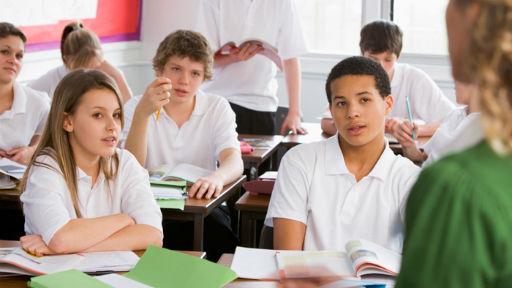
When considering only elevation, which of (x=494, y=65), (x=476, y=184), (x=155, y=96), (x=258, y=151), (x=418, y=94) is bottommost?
(x=258, y=151)

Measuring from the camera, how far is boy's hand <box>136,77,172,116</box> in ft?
10.4

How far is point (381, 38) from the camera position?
433 cm

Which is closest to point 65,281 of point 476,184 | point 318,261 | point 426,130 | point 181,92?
point 318,261

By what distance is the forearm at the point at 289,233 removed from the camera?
94.0 inches

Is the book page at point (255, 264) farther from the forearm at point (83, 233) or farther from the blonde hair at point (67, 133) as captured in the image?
the blonde hair at point (67, 133)

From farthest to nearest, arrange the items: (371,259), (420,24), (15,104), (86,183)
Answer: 1. (420,24)
2. (15,104)
3. (86,183)
4. (371,259)

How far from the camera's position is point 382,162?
2.47 meters

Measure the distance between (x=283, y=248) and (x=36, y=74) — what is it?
10.7ft

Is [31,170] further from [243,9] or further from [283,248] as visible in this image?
[243,9]

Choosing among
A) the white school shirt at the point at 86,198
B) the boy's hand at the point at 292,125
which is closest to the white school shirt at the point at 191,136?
the white school shirt at the point at 86,198

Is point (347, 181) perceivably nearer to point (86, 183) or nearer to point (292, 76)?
point (86, 183)

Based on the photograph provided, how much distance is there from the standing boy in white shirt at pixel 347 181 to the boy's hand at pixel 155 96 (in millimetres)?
829

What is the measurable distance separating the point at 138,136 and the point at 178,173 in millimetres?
234

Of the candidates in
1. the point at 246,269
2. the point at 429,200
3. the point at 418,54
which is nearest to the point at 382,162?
the point at 246,269
